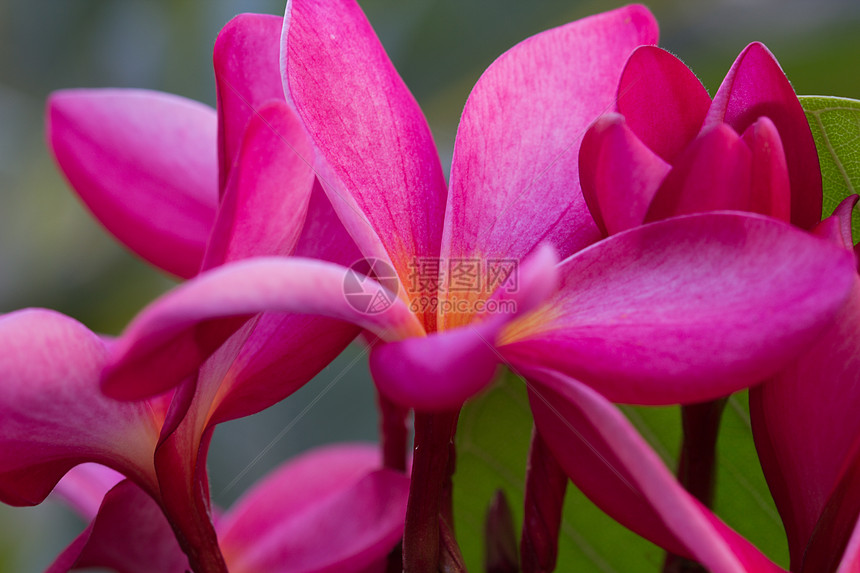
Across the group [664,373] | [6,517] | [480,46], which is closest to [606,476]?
[664,373]

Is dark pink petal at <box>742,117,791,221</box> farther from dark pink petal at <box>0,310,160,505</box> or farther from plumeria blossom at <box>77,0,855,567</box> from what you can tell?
dark pink petal at <box>0,310,160,505</box>

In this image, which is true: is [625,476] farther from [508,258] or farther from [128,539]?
[128,539]

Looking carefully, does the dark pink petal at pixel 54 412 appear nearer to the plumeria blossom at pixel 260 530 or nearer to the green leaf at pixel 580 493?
the plumeria blossom at pixel 260 530

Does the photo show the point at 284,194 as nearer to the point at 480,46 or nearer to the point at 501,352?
the point at 501,352

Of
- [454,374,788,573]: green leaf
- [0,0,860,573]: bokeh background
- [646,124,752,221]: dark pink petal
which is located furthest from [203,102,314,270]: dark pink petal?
[0,0,860,573]: bokeh background

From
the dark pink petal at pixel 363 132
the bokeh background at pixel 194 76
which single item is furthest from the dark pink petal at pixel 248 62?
→ the bokeh background at pixel 194 76

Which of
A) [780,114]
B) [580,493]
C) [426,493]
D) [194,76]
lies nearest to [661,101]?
[780,114]
